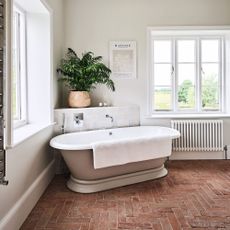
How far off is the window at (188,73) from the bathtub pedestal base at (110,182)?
1578mm

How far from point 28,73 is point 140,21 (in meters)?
2.14

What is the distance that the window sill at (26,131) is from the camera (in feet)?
8.65

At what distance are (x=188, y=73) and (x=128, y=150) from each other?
237 cm

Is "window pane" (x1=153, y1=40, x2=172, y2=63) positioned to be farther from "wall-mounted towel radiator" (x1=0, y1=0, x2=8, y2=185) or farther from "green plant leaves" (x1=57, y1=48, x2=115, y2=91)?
"wall-mounted towel radiator" (x1=0, y1=0, x2=8, y2=185)

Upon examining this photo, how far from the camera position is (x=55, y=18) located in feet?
13.5

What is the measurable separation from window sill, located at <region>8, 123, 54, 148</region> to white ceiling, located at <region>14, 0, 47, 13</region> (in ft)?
4.64

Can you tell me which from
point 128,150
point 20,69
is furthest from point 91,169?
point 20,69

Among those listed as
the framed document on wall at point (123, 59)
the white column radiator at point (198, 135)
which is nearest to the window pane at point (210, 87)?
the white column radiator at point (198, 135)

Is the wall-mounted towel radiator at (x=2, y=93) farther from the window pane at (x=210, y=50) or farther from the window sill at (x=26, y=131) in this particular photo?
the window pane at (x=210, y=50)

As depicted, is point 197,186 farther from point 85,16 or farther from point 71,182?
point 85,16

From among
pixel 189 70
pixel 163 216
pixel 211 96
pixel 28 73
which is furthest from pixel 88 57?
pixel 163 216

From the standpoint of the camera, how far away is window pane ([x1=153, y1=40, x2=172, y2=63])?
514 cm

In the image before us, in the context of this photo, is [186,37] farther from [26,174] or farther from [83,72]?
[26,174]

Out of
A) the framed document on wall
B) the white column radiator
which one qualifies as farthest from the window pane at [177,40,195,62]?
the white column radiator
